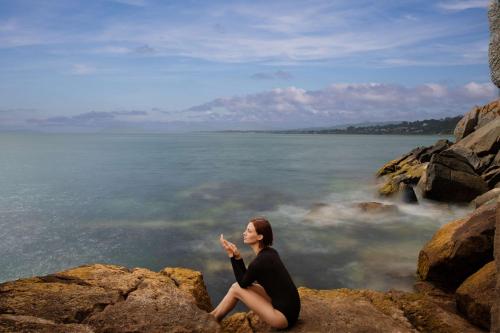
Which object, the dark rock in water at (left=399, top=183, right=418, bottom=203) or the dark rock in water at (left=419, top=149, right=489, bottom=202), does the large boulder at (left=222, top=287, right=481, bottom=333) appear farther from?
the dark rock in water at (left=399, top=183, right=418, bottom=203)

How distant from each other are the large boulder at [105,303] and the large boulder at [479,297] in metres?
5.54

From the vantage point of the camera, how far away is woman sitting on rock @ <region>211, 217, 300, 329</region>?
6496mm

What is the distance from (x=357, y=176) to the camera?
48.8m

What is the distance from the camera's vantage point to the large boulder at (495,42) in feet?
26.5

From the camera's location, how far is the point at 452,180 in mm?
25641

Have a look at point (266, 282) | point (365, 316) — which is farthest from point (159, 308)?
point (365, 316)

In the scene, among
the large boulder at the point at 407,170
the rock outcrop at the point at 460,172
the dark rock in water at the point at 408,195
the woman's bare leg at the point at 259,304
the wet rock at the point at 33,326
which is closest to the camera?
the wet rock at the point at 33,326

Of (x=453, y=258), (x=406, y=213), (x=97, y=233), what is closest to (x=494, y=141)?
(x=406, y=213)

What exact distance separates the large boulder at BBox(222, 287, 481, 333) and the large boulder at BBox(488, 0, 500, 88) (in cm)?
491

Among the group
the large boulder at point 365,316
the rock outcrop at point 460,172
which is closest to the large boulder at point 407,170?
the rock outcrop at point 460,172

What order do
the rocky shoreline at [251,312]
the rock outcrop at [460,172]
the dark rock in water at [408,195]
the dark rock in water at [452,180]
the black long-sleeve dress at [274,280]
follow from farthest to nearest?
the dark rock in water at [408,195] < the rock outcrop at [460,172] < the dark rock in water at [452,180] < the rocky shoreline at [251,312] < the black long-sleeve dress at [274,280]

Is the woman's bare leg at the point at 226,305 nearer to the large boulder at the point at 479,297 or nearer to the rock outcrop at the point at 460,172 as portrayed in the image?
the large boulder at the point at 479,297

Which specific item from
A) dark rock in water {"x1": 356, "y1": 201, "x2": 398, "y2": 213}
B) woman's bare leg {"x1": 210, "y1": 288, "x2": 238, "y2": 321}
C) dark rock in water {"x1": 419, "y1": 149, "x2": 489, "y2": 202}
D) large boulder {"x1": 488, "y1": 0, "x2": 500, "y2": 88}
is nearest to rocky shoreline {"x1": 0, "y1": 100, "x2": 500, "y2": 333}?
woman's bare leg {"x1": 210, "y1": 288, "x2": 238, "y2": 321}

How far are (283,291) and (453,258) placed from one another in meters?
6.40
